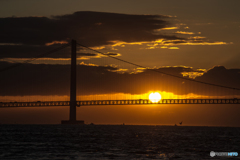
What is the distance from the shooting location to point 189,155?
46625 mm

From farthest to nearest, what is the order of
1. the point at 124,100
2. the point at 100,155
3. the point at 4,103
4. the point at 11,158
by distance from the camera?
the point at 4,103 < the point at 124,100 < the point at 100,155 < the point at 11,158

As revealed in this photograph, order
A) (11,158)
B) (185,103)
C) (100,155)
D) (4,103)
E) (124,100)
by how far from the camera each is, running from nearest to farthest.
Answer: (11,158) < (100,155) < (185,103) < (124,100) < (4,103)

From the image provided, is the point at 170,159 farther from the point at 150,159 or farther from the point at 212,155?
the point at 212,155

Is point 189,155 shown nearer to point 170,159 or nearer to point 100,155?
point 170,159

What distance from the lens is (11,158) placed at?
139 ft

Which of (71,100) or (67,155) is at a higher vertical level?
(71,100)

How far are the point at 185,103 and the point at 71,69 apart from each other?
4430 centimetres

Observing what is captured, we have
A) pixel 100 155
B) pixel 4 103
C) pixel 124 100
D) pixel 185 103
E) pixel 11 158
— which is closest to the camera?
pixel 11 158

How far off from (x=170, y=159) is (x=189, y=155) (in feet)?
15.7

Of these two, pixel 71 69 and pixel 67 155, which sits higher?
pixel 71 69

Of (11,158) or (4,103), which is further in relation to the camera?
(4,103)

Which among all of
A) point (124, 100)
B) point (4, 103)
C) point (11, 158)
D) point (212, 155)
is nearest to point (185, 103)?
point (124, 100)

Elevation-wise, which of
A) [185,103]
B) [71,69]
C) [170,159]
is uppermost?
[71,69]

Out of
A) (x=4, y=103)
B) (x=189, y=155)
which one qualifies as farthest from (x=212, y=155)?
(x=4, y=103)
